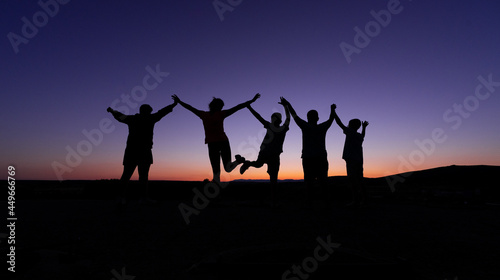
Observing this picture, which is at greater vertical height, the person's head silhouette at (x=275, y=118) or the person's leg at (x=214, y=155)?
the person's head silhouette at (x=275, y=118)

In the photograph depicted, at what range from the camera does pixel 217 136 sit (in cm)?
548

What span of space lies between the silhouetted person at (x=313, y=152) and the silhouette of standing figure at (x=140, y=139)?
2.69m

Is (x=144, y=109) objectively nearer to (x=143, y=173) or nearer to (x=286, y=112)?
(x=143, y=173)

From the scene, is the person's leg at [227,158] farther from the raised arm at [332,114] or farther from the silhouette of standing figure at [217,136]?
the raised arm at [332,114]

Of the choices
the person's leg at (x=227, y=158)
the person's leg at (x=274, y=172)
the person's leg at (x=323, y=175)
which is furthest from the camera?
the person's leg at (x=274, y=172)

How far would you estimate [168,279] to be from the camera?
2074 mm

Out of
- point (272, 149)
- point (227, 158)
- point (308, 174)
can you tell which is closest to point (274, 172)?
point (272, 149)

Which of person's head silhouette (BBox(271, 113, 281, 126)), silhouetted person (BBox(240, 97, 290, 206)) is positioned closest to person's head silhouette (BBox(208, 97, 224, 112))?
silhouetted person (BBox(240, 97, 290, 206))

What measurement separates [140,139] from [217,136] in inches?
58.5

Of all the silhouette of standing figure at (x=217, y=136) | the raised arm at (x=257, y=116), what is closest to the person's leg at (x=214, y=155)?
the silhouette of standing figure at (x=217, y=136)

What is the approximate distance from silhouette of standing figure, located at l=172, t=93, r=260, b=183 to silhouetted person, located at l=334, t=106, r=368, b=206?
2306 mm

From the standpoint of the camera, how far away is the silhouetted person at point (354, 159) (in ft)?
19.5

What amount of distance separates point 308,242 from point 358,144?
11.7ft

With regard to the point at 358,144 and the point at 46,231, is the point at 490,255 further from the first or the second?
the point at 46,231
